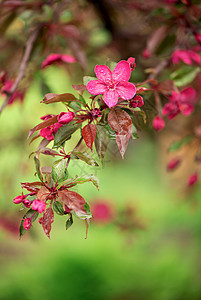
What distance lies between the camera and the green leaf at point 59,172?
490 mm

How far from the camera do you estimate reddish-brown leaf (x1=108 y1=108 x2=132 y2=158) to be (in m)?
0.49

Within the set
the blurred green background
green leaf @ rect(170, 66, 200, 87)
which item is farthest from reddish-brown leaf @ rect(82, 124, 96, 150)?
the blurred green background

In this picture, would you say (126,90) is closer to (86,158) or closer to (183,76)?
(86,158)

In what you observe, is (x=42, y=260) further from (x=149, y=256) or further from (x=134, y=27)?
(x=134, y=27)

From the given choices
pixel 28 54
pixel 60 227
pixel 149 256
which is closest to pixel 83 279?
pixel 149 256

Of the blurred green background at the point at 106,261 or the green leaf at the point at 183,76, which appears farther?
the blurred green background at the point at 106,261

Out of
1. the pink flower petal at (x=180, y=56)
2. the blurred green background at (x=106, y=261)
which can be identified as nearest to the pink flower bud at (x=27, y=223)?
the pink flower petal at (x=180, y=56)

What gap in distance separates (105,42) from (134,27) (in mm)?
184

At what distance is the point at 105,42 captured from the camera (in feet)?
4.80

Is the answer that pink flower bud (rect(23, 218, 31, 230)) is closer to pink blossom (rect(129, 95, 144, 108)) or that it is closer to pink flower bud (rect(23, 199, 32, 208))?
pink flower bud (rect(23, 199, 32, 208))

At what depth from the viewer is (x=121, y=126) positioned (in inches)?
19.6

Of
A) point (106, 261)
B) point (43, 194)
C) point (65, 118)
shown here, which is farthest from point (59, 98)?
point (106, 261)

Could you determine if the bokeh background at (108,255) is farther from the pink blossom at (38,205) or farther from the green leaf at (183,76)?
the pink blossom at (38,205)

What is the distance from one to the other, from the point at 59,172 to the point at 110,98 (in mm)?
129
